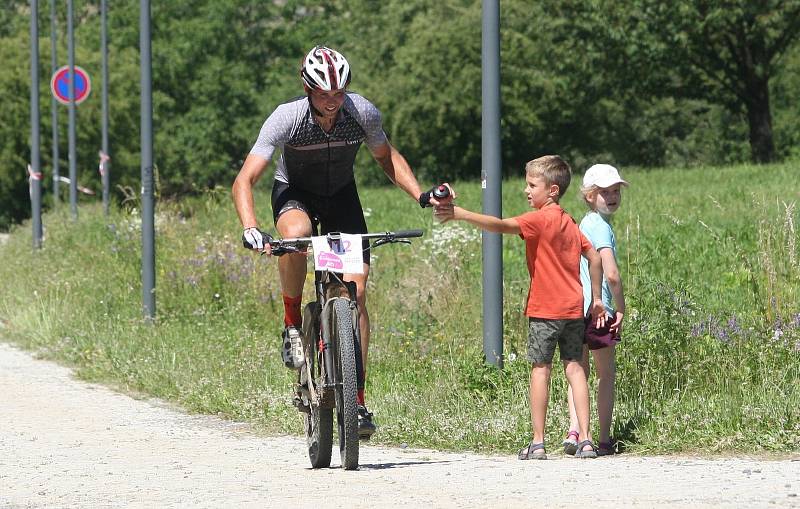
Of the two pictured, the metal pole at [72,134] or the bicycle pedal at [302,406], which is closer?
the bicycle pedal at [302,406]

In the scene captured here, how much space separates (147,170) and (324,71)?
736 cm

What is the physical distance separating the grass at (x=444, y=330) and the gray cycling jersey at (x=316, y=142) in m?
1.65

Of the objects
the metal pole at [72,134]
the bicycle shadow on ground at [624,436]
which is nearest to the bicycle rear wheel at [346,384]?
the bicycle shadow on ground at [624,436]

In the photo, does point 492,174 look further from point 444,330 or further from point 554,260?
point 444,330

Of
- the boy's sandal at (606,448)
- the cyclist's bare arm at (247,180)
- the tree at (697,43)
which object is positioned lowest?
the boy's sandal at (606,448)

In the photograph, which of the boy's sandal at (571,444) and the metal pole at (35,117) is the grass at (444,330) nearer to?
the boy's sandal at (571,444)

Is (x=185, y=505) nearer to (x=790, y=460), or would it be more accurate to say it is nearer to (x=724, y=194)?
(x=790, y=460)

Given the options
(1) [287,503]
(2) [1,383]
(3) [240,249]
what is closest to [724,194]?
(3) [240,249]

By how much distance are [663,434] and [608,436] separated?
0.30 m

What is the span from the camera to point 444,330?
11.7m

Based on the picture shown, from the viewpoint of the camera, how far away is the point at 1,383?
39.5ft

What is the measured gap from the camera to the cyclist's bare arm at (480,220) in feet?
23.9

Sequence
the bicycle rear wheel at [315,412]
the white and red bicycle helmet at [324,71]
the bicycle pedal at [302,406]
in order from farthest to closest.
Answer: the bicycle pedal at [302,406]
the bicycle rear wheel at [315,412]
the white and red bicycle helmet at [324,71]

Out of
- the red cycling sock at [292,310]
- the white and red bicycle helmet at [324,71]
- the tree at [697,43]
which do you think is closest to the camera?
the white and red bicycle helmet at [324,71]
